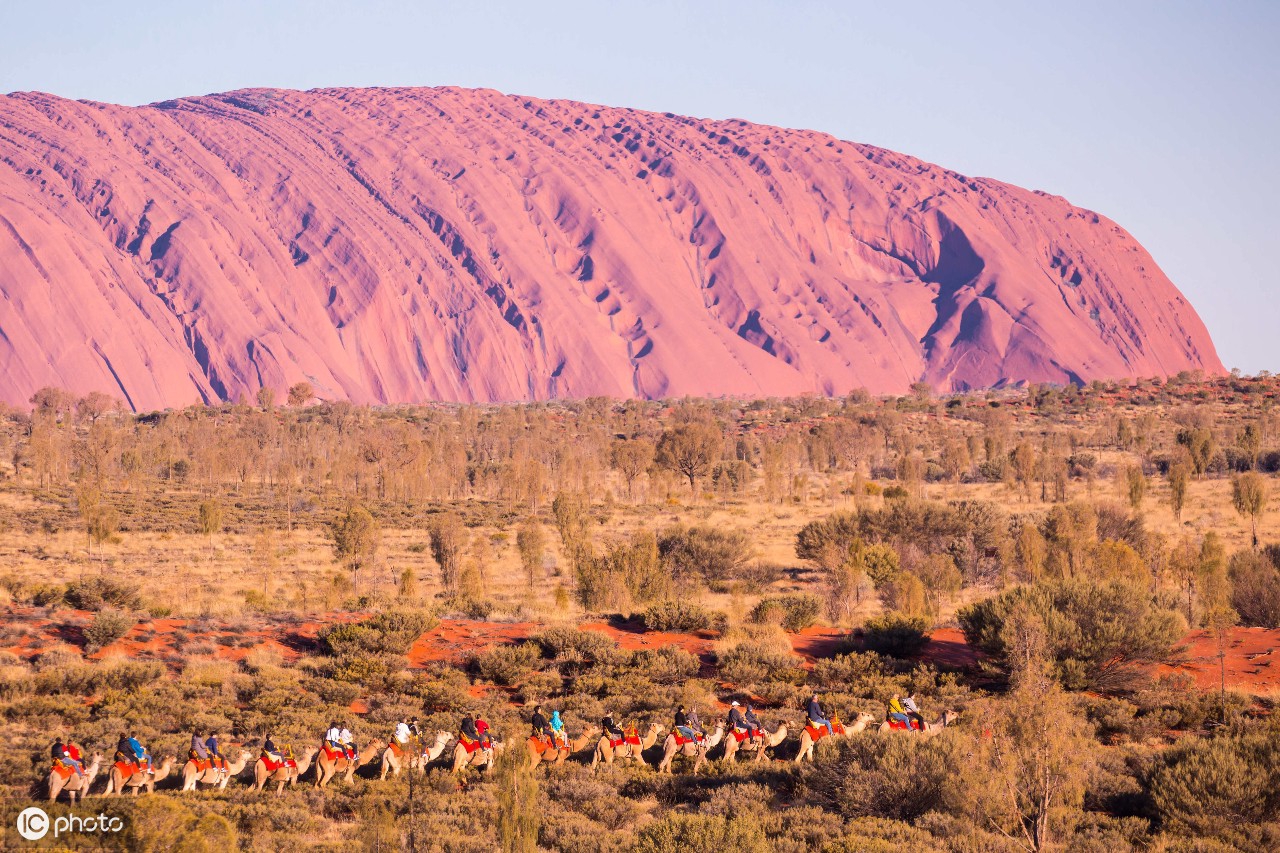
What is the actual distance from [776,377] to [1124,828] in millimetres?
157324

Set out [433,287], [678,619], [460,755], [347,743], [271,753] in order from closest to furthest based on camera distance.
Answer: [271,753] < [347,743] < [460,755] < [678,619] < [433,287]

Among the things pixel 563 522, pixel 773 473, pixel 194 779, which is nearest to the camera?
pixel 194 779

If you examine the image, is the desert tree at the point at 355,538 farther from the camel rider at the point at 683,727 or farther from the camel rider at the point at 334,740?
the camel rider at the point at 683,727

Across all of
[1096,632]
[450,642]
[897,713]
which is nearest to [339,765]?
[450,642]

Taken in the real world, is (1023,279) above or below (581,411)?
above

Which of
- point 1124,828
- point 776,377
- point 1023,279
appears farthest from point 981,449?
point 1023,279

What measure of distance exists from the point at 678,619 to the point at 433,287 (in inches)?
5873

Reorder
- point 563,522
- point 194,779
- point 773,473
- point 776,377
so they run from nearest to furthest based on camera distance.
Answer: point 194,779 → point 563,522 → point 773,473 → point 776,377

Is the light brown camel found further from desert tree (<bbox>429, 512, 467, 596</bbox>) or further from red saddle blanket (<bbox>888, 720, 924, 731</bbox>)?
Answer: desert tree (<bbox>429, 512, 467, 596</bbox>)

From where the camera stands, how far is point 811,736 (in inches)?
652

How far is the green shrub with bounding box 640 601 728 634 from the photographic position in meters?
23.9

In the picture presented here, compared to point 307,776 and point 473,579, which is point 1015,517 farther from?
point 307,776

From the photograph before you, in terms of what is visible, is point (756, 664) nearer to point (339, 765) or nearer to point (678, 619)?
point (678, 619)

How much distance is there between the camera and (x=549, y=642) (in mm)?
21641
